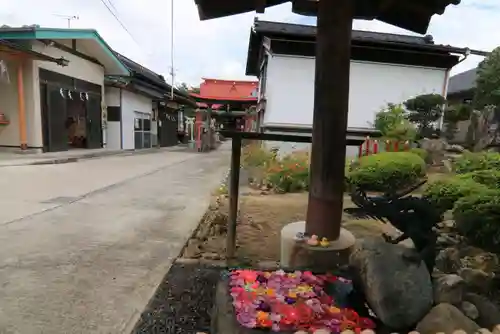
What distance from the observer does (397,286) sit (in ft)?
5.49

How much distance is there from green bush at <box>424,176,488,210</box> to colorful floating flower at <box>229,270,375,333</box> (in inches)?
71.2

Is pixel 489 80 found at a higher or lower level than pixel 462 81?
lower

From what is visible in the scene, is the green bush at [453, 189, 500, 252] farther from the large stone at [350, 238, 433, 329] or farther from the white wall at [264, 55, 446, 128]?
the white wall at [264, 55, 446, 128]

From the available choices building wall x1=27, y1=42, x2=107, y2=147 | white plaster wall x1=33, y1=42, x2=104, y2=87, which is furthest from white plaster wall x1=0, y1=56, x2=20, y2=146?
white plaster wall x1=33, y1=42, x2=104, y2=87

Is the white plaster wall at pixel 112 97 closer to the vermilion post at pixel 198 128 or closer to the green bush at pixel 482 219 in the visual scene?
the vermilion post at pixel 198 128

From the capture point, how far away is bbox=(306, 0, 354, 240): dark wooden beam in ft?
8.17

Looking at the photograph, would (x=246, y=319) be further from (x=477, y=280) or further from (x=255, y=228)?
(x=255, y=228)

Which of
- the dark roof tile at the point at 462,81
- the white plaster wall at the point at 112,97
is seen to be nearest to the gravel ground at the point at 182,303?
the white plaster wall at the point at 112,97

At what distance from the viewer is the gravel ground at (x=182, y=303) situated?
2170 mm

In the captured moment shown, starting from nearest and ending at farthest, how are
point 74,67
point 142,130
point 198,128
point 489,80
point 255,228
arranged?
point 255,228 → point 489,80 → point 74,67 → point 142,130 → point 198,128

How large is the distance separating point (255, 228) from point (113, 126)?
586 inches

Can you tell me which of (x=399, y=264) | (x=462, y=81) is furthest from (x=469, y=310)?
(x=462, y=81)

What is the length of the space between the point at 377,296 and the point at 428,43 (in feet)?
44.7

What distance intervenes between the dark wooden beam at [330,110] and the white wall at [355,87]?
9.36 metres
